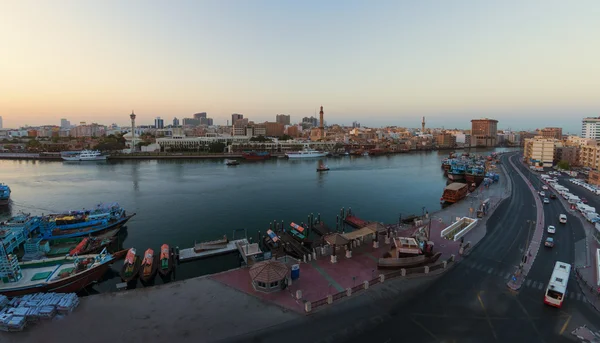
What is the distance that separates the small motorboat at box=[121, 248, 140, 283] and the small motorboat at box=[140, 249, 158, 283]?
266mm

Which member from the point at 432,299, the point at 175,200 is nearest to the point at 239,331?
the point at 432,299

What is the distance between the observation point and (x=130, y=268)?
459 inches

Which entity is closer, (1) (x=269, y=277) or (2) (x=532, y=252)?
(1) (x=269, y=277)

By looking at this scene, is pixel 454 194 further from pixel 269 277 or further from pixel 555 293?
pixel 269 277

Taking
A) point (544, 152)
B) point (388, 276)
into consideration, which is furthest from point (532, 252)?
point (544, 152)

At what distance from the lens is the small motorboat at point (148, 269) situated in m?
11.4

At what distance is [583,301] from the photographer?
833cm

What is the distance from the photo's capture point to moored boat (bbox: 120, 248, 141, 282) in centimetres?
1127

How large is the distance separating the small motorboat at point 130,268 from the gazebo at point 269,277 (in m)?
5.44

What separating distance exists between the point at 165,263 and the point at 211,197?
547 inches

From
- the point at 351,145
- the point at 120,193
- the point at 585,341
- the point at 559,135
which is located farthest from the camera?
the point at 559,135

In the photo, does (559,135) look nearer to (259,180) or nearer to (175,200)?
(259,180)

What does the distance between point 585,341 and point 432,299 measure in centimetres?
314

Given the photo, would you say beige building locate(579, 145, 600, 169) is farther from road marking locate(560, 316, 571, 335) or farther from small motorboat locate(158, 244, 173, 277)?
small motorboat locate(158, 244, 173, 277)
